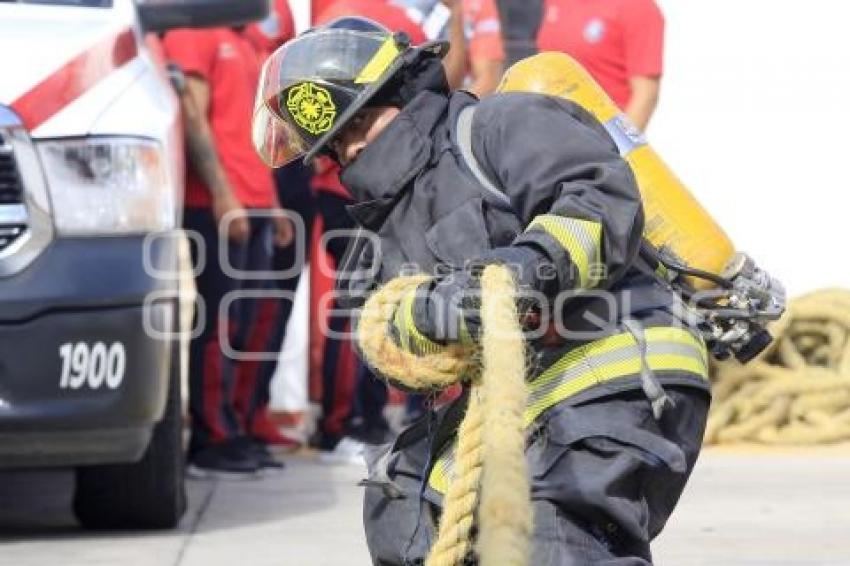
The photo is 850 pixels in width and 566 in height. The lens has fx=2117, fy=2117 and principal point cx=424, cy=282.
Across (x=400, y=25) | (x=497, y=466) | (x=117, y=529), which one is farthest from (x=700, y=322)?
(x=400, y=25)

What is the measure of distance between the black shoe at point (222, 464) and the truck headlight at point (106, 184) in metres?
Result: 1.91

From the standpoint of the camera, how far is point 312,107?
3592 mm

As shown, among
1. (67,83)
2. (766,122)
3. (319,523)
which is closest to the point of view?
(67,83)

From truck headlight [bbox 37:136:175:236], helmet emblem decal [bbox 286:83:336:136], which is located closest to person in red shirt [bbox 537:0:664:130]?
truck headlight [bbox 37:136:175:236]

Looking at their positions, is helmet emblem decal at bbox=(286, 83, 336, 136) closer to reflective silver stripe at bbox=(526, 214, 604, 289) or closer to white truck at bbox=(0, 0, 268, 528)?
reflective silver stripe at bbox=(526, 214, 604, 289)

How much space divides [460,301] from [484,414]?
0.70 ft

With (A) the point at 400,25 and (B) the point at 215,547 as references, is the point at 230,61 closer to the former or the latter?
(A) the point at 400,25

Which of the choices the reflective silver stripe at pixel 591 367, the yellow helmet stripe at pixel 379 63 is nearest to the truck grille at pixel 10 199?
the yellow helmet stripe at pixel 379 63

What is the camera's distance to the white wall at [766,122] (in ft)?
32.2

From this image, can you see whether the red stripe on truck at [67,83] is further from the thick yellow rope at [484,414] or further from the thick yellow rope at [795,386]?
the thick yellow rope at [795,386]

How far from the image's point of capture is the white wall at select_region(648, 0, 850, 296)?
9805 mm

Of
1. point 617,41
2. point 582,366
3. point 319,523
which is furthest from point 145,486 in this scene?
point 582,366

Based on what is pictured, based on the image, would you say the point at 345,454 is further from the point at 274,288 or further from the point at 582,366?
the point at 582,366

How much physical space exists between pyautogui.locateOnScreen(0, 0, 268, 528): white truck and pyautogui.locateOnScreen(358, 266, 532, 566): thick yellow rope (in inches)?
97.7
